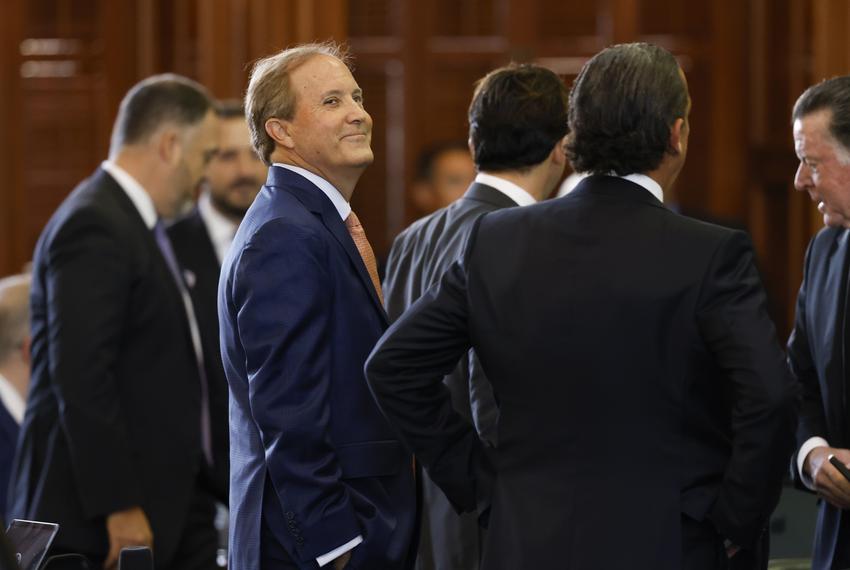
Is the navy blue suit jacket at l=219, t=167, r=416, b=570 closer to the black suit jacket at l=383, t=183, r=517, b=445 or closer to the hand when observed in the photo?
the hand

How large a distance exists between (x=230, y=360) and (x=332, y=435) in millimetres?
254

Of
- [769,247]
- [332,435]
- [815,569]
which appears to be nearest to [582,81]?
[332,435]

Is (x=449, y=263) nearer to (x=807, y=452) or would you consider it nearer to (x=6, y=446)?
(x=807, y=452)

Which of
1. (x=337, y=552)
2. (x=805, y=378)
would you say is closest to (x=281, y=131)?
(x=337, y=552)

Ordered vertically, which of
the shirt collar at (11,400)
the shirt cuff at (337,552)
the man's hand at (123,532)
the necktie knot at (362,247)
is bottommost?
the man's hand at (123,532)

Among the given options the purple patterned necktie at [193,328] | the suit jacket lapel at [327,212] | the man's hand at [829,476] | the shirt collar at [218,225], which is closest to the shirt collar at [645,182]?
the suit jacket lapel at [327,212]

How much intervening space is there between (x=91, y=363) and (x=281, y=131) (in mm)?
1090

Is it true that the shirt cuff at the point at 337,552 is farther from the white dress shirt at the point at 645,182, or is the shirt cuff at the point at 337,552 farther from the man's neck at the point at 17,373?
the man's neck at the point at 17,373

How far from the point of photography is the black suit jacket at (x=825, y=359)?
2844 mm

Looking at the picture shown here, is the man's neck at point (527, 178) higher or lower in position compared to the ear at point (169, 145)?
lower

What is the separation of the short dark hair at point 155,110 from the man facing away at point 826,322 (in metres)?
1.84

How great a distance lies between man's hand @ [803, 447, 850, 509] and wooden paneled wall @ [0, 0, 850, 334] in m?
4.33

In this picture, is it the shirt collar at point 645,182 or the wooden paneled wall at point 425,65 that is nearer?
the shirt collar at point 645,182

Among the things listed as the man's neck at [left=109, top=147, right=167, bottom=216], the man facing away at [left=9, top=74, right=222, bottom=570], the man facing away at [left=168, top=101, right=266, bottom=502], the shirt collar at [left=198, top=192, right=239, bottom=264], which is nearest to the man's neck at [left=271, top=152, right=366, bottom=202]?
the man facing away at [left=9, top=74, right=222, bottom=570]
